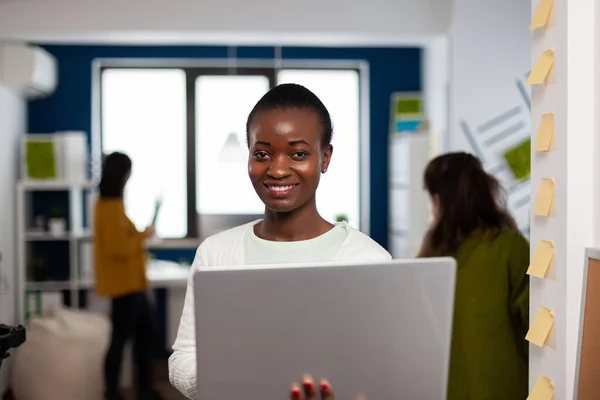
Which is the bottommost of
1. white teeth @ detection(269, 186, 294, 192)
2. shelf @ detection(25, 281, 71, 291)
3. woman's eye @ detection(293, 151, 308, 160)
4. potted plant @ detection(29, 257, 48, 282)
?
shelf @ detection(25, 281, 71, 291)

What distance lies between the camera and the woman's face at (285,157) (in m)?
1.35

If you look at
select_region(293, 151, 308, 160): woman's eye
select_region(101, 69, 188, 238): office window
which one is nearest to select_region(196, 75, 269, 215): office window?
select_region(101, 69, 188, 238): office window

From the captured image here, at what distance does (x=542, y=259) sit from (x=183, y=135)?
493cm

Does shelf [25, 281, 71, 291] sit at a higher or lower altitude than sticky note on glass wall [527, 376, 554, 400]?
lower

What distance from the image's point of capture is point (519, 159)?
4762 mm

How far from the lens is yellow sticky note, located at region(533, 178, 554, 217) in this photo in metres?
1.60

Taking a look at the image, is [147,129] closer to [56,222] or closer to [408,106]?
[56,222]

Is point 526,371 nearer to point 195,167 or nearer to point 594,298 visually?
point 594,298

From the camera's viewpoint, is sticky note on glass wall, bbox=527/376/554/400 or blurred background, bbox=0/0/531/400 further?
blurred background, bbox=0/0/531/400

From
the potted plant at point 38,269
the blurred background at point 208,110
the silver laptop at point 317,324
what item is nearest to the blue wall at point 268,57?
the blurred background at point 208,110

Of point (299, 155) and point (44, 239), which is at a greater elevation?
point (299, 155)

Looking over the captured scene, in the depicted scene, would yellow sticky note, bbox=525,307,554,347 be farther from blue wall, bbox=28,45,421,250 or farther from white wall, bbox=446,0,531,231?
blue wall, bbox=28,45,421,250

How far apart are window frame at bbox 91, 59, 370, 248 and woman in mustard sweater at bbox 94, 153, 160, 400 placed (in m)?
2.00

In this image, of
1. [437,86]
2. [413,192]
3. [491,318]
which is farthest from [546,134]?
[437,86]
